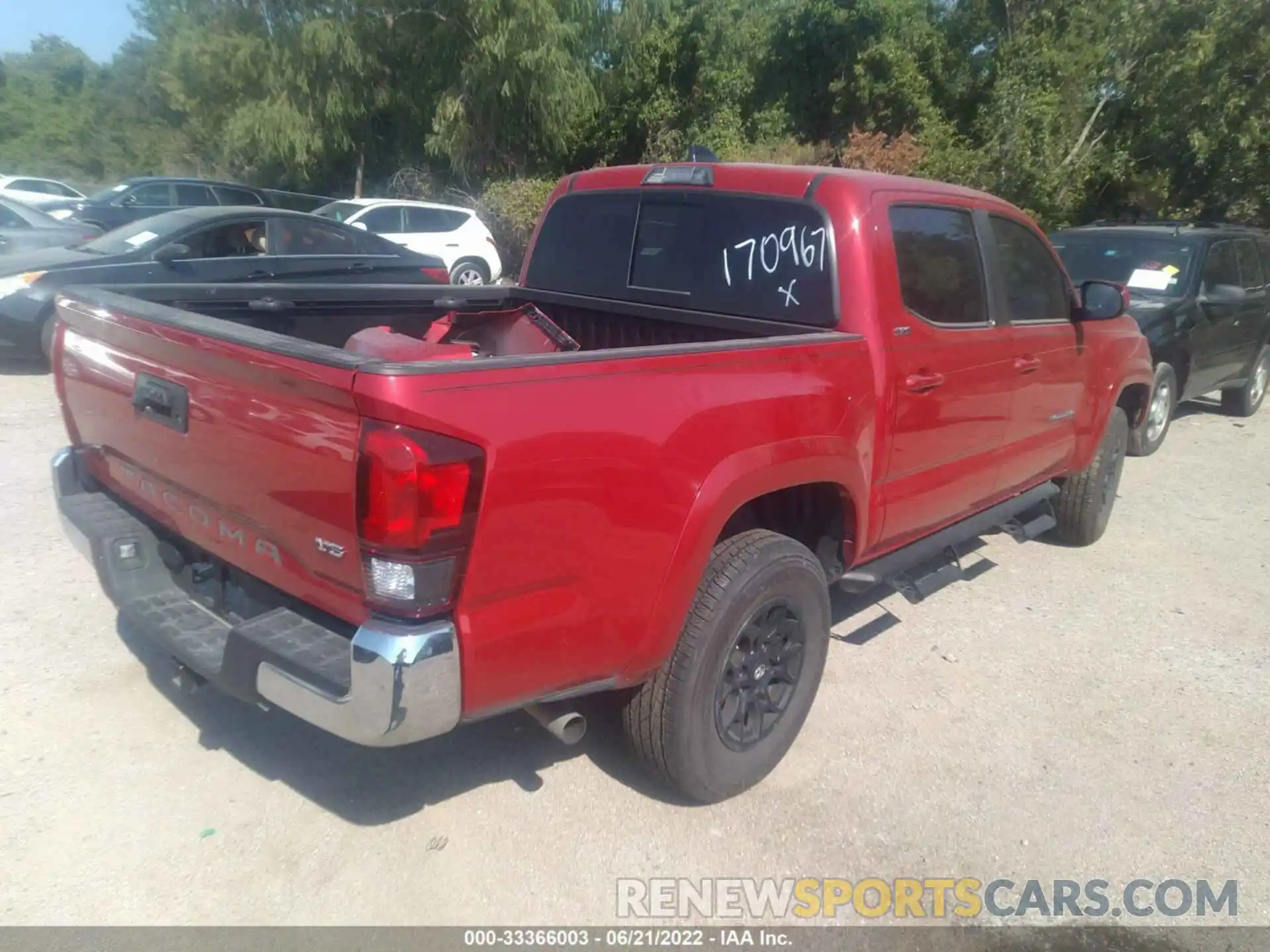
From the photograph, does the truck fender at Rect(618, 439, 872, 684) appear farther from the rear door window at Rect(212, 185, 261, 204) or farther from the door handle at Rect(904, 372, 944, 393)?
the rear door window at Rect(212, 185, 261, 204)

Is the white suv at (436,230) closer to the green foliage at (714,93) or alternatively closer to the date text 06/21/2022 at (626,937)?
the green foliage at (714,93)

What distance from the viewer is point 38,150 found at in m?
45.2

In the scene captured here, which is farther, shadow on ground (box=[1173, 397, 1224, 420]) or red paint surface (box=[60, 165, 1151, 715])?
shadow on ground (box=[1173, 397, 1224, 420])

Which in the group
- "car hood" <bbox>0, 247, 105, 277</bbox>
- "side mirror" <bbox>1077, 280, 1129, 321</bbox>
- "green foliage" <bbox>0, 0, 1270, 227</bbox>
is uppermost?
"green foliage" <bbox>0, 0, 1270, 227</bbox>

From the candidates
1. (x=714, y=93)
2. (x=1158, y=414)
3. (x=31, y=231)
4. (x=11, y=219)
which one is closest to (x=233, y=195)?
(x=11, y=219)

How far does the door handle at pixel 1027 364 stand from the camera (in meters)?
4.61

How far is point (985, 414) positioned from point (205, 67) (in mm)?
25589

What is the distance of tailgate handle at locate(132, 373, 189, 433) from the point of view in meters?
2.91

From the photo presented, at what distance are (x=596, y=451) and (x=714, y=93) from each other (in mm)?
21547

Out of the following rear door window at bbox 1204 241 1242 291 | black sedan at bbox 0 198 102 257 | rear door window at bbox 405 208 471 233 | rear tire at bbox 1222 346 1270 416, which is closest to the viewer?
rear door window at bbox 1204 241 1242 291

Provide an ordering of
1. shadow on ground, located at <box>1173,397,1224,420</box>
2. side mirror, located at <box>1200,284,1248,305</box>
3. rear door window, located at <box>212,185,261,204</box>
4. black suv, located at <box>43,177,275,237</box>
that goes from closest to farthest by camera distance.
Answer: side mirror, located at <box>1200,284,1248,305</box>, shadow on ground, located at <box>1173,397,1224,420</box>, black suv, located at <box>43,177,275,237</box>, rear door window, located at <box>212,185,261,204</box>

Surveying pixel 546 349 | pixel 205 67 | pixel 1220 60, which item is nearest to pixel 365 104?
pixel 205 67

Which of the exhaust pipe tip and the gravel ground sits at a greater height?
the exhaust pipe tip

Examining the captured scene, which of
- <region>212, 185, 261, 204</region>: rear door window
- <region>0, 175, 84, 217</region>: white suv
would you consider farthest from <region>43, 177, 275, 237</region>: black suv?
<region>0, 175, 84, 217</region>: white suv
